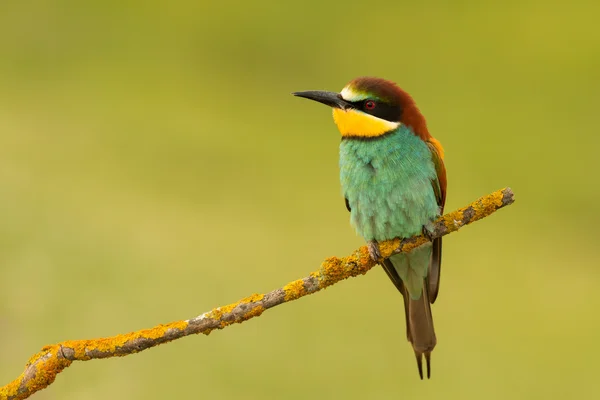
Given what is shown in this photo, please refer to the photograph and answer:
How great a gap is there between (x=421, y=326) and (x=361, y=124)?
2.27 feet

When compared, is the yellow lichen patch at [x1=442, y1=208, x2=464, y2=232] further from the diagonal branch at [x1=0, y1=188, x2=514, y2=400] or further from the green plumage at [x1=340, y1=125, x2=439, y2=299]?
the green plumage at [x1=340, y1=125, x2=439, y2=299]

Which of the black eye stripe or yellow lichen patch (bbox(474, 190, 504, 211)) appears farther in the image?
the black eye stripe

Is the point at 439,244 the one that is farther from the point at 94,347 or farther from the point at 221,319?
the point at 94,347

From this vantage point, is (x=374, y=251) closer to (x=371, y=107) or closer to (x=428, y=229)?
(x=428, y=229)

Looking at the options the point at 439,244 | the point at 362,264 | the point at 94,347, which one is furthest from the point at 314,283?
the point at 439,244

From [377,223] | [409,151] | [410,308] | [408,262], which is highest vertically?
[409,151]

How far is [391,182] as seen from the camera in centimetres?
204

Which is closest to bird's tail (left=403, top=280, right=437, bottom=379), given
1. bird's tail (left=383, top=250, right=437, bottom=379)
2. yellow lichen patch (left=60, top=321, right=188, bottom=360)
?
bird's tail (left=383, top=250, right=437, bottom=379)

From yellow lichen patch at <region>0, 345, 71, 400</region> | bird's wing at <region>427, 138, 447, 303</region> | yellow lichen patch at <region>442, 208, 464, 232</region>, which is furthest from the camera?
bird's wing at <region>427, 138, 447, 303</region>

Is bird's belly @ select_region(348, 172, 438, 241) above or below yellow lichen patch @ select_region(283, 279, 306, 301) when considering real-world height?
below

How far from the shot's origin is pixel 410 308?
2273 millimetres

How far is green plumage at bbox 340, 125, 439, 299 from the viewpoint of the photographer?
201 centimetres

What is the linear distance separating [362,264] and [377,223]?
358mm

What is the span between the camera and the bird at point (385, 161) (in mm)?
1952
